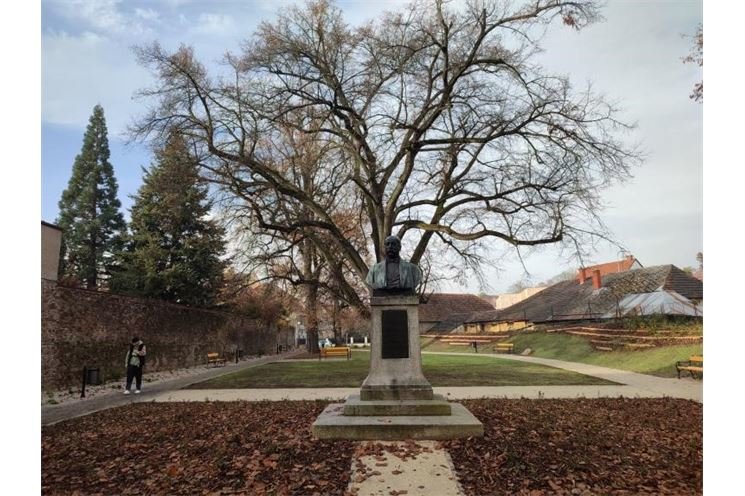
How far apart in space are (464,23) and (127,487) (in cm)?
1511

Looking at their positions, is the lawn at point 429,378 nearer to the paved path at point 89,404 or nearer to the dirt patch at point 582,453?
the paved path at point 89,404

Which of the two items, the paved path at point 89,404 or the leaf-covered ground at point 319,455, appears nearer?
the leaf-covered ground at point 319,455

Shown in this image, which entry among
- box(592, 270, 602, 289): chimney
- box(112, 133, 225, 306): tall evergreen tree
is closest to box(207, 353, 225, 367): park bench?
box(112, 133, 225, 306): tall evergreen tree

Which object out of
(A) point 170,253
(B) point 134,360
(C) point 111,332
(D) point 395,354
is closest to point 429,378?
(D) point 395,354

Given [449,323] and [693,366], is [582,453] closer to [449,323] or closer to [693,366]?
[693,366]

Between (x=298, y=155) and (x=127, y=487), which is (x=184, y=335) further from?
(x=127, y=487)

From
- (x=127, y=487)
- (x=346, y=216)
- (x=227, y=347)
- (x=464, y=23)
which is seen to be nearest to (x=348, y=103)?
(x=464, y=23)

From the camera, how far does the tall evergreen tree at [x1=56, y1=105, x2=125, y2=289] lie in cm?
3297

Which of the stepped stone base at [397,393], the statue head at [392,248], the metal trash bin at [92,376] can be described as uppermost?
the statue head at [392,248]

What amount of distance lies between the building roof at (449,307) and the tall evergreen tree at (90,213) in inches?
1345

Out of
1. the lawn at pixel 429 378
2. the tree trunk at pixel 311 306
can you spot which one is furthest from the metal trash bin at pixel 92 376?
the tree trunk at pixel 311 306

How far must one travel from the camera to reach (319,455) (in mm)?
6273

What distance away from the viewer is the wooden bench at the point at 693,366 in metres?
15.2

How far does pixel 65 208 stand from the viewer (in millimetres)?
35562
